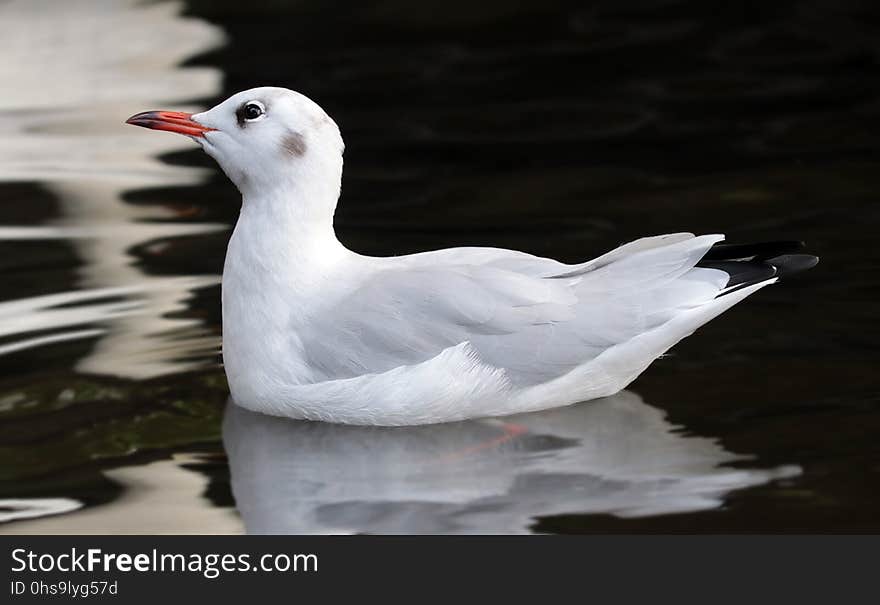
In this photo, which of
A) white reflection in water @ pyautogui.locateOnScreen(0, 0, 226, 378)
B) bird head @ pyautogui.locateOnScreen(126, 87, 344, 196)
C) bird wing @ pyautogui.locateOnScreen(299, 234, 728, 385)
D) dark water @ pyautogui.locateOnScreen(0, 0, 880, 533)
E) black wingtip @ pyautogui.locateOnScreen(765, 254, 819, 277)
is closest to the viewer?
dark water @ pyautogui.locateOnScreen(0, 0, 880, 533)

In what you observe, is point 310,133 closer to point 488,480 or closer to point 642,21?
point 488,480

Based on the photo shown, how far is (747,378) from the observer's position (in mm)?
7004

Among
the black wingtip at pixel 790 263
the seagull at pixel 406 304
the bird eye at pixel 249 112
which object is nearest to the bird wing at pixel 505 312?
the seagull at pixel 406 304

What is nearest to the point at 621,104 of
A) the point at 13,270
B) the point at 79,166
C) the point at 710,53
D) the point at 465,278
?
the point at 710,53

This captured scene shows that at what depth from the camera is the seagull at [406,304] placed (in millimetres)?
6465

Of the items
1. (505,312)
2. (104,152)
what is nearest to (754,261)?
(505,312)

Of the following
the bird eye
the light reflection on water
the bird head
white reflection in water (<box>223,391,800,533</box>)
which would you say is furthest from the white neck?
the light reflection on water

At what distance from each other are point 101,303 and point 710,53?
22.3 feet

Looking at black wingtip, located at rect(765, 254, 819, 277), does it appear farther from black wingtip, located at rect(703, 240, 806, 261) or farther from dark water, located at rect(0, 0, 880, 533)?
dark water, located at rect(0, 0, 880, 533)

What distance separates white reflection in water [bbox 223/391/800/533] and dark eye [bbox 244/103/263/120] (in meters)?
1.17

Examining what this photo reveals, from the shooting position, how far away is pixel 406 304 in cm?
649

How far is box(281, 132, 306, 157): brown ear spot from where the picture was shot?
21.5ft

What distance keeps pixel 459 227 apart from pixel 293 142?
322 centimetres

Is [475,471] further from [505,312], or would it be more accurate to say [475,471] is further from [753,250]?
[753,250]
